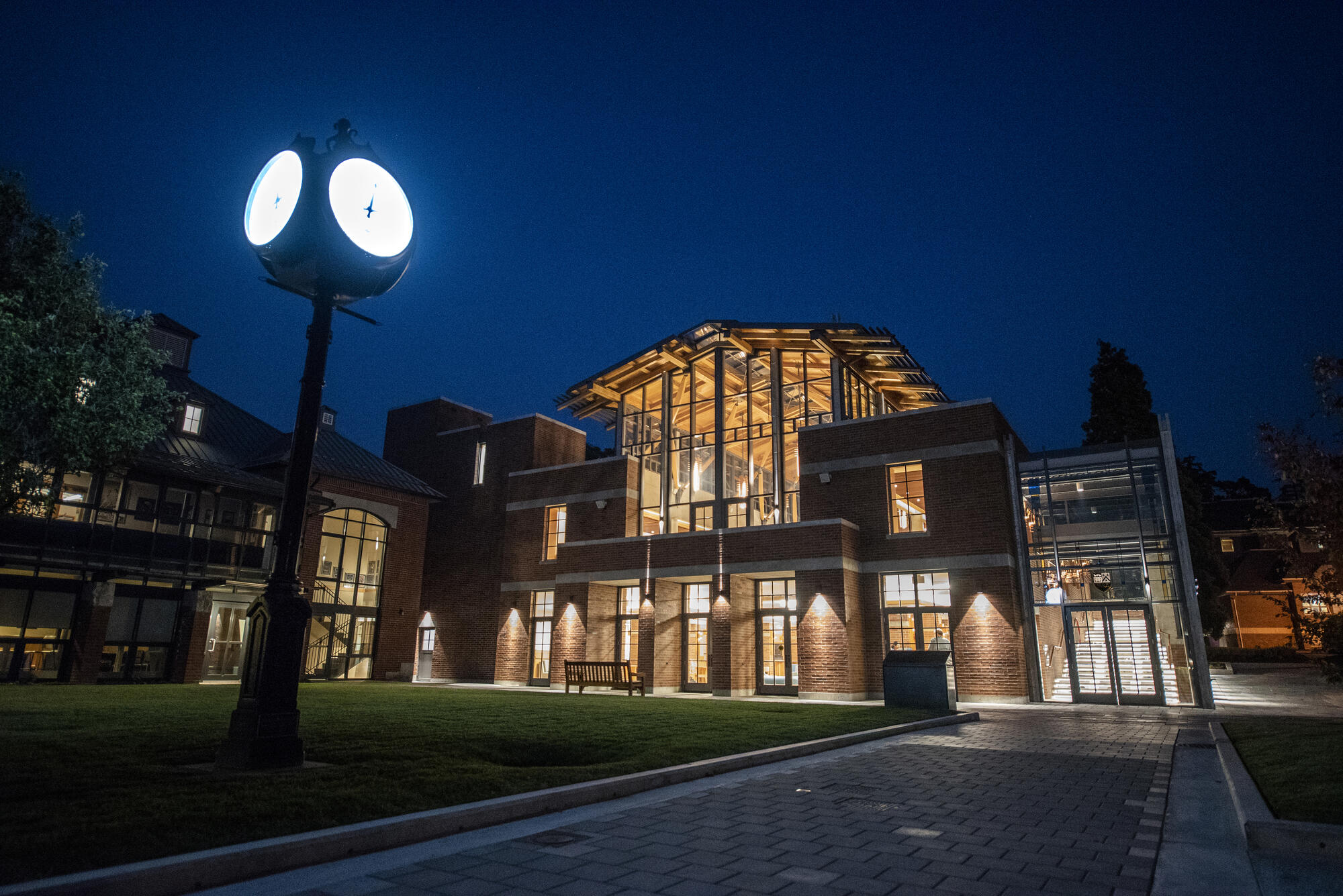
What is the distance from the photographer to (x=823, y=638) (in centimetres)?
1900

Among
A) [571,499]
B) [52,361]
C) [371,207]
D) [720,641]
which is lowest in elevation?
[720,641]

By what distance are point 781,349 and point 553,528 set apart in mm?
10396

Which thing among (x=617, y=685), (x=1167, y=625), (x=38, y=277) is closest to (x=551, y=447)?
(x=617, y=685)

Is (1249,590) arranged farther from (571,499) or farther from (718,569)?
(571,499)

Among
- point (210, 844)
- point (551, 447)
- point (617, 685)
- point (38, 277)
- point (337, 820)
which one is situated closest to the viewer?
point (210, 844)

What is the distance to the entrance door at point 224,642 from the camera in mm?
23031

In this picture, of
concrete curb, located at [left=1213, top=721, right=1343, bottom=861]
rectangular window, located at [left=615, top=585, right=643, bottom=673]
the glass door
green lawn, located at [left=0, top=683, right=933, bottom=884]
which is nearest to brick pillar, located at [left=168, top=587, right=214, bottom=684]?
green lawn, located at [left=0, top=683, right=933, bottom=884]

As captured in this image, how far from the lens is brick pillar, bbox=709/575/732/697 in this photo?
1978 centimetres

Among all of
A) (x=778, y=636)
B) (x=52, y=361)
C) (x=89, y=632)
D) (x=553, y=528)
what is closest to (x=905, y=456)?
(x=778, y=636)

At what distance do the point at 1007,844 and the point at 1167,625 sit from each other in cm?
1631

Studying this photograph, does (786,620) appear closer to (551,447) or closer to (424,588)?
(551,447)

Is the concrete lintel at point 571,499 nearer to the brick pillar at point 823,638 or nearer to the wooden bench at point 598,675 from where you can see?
the wooden bench at point 598,675

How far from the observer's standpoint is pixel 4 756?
6.12 meters

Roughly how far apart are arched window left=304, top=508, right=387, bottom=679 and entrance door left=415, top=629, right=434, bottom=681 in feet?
5.78
